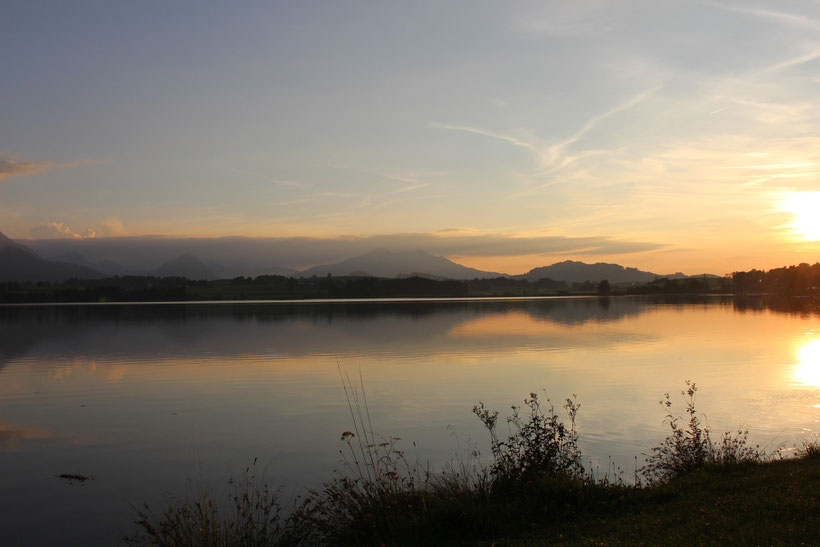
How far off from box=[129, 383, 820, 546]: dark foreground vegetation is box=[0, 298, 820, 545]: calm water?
1942 mm

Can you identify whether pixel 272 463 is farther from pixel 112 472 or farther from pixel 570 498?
pixel 570 498

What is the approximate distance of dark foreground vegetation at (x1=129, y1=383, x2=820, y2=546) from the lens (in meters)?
8.55

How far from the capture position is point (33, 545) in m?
10.3

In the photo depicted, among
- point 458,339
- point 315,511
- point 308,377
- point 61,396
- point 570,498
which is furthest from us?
point 458,339

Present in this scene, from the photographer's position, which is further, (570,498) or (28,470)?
(28,470)

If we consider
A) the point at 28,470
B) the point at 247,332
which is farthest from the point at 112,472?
the point at 247,332

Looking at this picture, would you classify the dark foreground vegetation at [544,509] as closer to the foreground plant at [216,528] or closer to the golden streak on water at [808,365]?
the foreground plant at [216,528]

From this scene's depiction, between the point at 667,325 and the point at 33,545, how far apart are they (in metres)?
56.2

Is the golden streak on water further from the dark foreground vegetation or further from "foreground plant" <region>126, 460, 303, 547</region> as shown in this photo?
"foreground plant" <region>126, 460, 303, 547</region>

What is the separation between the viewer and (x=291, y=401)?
853 inches

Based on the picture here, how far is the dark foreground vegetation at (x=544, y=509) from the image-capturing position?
337 inches

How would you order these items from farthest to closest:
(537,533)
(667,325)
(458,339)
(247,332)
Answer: (667,325) → (247,332) → (458,339) → (537,533)

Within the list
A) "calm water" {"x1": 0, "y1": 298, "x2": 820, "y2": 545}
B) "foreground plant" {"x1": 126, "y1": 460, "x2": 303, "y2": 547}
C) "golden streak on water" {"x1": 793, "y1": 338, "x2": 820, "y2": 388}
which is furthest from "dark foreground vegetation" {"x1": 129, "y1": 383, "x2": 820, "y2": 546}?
"golden streak on water" {"x1": 793, "y1": 338, "x2": 820, "y2": 388}

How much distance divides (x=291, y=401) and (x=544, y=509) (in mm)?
13519
